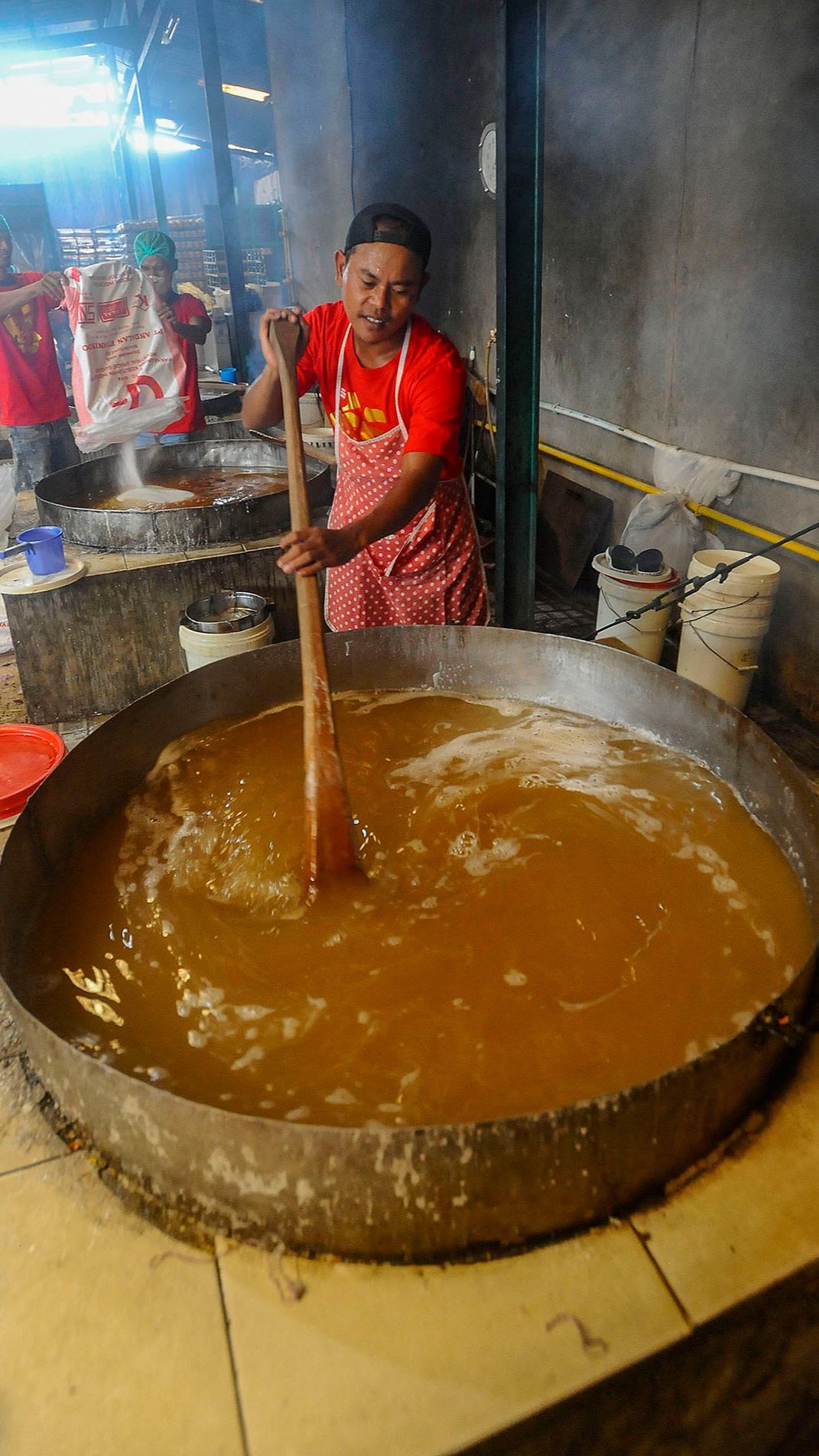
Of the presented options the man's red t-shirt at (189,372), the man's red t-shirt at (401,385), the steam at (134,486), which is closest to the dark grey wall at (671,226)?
the man's red t-shirt at (401,385)

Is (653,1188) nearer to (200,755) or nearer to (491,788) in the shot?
(491,788)

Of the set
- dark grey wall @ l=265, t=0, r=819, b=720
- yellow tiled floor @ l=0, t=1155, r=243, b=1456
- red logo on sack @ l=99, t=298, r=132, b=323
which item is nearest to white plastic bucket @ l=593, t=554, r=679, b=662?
dark grey wall @ l=265, t=0, r=819, b=720

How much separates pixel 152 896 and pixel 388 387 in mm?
1883

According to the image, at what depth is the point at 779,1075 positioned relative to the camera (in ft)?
5.27

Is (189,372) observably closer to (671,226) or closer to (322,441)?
(322,441)

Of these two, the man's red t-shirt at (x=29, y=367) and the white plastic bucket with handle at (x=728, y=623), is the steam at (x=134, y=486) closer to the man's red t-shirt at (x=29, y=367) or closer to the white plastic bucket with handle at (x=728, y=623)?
the man's red t-shirt at (x=29, y=367)

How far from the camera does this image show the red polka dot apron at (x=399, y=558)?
3.09m

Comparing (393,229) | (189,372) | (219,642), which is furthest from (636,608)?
(189,372)

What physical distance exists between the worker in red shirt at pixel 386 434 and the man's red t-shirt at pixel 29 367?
4.40 meters

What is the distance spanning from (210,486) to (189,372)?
825 millimetres

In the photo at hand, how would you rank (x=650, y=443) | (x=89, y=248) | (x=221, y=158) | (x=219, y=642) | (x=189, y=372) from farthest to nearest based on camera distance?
(x=89, y=248) → (x=221, y=158) → (x=189, y=372) → (x=650, y=443) → (x=219, y=642)

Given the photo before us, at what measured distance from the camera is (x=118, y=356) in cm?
509

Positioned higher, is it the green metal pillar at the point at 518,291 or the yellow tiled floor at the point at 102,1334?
the green metal pillar at the point at 518,291

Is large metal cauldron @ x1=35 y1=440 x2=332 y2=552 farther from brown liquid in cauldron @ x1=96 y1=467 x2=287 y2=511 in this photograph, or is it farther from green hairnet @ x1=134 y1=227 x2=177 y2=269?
green hairnet @ x1=134 y1=227 x2=177 y2=269
